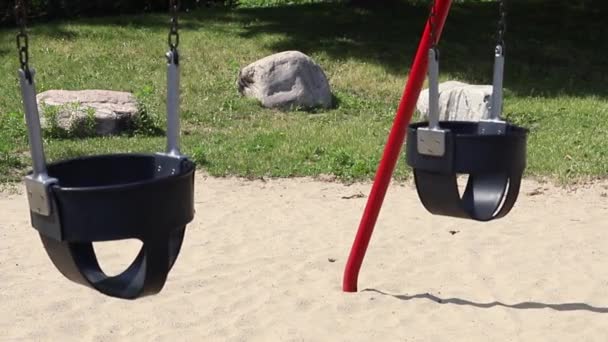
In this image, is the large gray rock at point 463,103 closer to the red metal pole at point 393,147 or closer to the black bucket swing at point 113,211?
the red metal pole at point 393,147

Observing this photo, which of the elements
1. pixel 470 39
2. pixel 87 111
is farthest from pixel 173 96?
pixel 470 39

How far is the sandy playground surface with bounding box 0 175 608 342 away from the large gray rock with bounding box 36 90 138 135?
2.08 m

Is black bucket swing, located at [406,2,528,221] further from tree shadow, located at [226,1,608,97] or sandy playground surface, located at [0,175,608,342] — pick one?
tree shadow, located at [226,1,608,97]

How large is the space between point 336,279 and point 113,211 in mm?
2502

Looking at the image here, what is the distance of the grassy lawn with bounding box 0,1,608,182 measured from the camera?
8430mm

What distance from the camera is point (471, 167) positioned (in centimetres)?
400

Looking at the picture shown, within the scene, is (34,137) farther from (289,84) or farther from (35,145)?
(289,84)

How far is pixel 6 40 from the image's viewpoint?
13289 mm

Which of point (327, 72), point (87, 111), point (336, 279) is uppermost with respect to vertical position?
point (336, 279)

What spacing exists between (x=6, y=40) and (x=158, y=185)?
1094 cm

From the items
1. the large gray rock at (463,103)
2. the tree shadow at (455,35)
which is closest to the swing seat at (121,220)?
the large gray rock at (463,103)

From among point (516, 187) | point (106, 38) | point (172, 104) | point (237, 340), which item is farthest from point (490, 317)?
point (106, 38)

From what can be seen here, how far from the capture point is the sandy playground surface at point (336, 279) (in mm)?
4570

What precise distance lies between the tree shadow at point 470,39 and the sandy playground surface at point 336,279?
5.34 m
